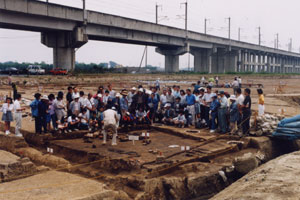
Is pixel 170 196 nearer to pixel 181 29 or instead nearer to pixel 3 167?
pixel 3 167

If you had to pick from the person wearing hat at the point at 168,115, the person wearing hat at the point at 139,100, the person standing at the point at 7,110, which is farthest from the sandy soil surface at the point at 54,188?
the person wearing hat at the point at 168,115

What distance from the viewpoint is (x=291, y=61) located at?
12731 cm

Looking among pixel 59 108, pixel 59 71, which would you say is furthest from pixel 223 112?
pixel 59 71

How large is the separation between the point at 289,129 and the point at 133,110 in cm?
577

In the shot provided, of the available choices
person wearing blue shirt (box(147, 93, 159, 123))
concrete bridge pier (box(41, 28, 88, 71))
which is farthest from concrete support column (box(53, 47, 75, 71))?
person wearing blue shirt (box(147, 93, 159, 123))

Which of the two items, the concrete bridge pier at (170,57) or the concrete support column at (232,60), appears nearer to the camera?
the concrete bridge pier at (170,57)

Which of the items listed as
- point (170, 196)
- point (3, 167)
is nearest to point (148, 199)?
point (170, 196)

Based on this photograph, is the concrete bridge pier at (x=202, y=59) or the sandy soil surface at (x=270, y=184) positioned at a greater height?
the concrete bridge pier at (x=202, y=59)

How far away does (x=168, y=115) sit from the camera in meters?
13.2

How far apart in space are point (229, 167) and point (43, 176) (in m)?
4.95

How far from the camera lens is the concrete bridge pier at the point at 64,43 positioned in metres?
35.2

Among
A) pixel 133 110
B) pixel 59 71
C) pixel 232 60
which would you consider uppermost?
pixel 232 60

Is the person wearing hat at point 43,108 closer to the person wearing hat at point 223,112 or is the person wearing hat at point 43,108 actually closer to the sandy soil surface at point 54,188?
the sandy soil surface at point 54,188

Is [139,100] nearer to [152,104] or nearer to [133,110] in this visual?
[133,110]
